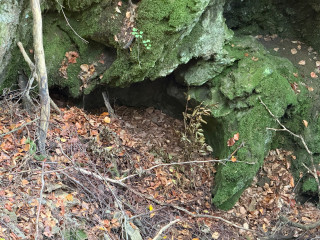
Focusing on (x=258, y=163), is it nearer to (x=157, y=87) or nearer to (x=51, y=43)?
(x=157, y=87)

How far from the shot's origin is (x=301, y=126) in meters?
6.55

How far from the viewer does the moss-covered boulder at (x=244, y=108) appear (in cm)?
579

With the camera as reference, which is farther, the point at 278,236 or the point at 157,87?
the point at 157,87

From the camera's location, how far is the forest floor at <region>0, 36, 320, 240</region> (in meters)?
4.16

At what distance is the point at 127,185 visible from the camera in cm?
520

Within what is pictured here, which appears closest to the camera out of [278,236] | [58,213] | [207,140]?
[58,213]

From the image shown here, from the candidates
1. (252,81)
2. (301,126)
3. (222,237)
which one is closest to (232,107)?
(252,81)

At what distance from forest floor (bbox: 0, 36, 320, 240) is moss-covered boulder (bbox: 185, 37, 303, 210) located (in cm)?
42

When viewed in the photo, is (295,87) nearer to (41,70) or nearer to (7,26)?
(41,70)

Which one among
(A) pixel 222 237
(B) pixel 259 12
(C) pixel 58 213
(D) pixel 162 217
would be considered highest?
(B) pixel 259 12

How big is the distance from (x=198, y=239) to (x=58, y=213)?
2.15 metres

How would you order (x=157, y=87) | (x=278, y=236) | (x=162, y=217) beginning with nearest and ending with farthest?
(x=162, y=217) < (x=278, y=236) < (x=157, y=87)

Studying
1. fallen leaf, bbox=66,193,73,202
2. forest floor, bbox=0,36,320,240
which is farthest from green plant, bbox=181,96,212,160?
fallen leaf, bbox=66,193,73,202

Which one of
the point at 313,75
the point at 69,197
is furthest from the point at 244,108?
the point at 69,197
